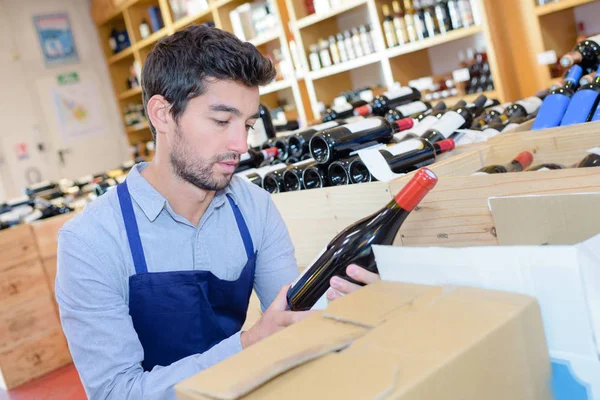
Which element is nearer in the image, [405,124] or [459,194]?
[459,194]

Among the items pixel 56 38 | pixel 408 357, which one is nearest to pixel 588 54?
pixel 408 357

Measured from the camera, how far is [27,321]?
375 centimetres

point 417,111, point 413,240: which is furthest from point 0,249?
point 413,240

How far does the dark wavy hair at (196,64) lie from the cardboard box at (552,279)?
652mm

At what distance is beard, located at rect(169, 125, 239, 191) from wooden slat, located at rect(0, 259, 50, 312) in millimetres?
2805

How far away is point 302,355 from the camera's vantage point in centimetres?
63

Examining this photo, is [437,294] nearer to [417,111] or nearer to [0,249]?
[417,111]

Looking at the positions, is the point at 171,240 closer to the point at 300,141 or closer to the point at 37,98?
the point at 300,141

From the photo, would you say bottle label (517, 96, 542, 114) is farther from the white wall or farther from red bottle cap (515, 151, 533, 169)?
the white wall

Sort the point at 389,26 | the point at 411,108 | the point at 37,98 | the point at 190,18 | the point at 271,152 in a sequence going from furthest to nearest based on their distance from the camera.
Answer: the point at 37,98 → the point at 190,18 → the point at 389,26 → the point at 411,108 → the point at 271,152

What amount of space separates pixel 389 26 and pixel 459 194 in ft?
9.57

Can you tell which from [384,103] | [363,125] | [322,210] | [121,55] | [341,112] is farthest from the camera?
[121,55]

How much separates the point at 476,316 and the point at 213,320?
815 mm

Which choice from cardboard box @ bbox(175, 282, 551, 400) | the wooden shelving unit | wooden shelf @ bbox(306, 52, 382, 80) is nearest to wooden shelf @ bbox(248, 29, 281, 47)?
the wooden shelving unit
